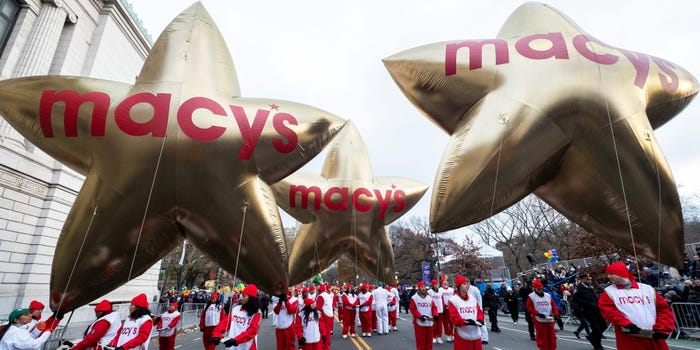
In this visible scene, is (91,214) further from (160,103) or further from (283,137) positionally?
(283,137)

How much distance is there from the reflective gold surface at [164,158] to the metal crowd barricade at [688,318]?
1029 cm

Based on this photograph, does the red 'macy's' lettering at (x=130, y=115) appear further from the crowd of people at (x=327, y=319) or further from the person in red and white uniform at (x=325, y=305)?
the person in red and white uniform at (x=325, y=305)

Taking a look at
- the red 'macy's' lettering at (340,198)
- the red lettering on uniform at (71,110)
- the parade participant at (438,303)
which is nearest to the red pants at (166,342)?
the red 'macy's' lettering at (340,198)

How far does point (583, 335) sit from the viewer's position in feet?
33.1

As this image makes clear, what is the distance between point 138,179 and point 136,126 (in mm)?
535

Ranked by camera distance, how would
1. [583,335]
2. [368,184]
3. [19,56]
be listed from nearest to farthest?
1. [368,184]
2. [583,335]
3. [19,56]

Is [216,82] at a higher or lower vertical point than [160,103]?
higher

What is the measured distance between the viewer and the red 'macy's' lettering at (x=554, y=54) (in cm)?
323

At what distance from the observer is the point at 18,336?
14.8 ft

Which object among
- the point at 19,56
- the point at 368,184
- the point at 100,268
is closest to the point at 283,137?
the point at 100,268

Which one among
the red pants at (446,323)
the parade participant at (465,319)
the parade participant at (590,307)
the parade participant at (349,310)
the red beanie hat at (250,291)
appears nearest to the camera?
the parade participant at (465,319)

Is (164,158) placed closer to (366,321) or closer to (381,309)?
(366,321)

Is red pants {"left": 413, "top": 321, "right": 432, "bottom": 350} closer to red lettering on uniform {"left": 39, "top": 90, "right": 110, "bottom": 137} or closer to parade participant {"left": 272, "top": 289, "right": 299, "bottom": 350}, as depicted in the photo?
parade participant {"left": 272, "top": 289, "right": 299, "bottom": 350}

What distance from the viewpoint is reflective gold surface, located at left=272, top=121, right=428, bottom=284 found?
6512mm
